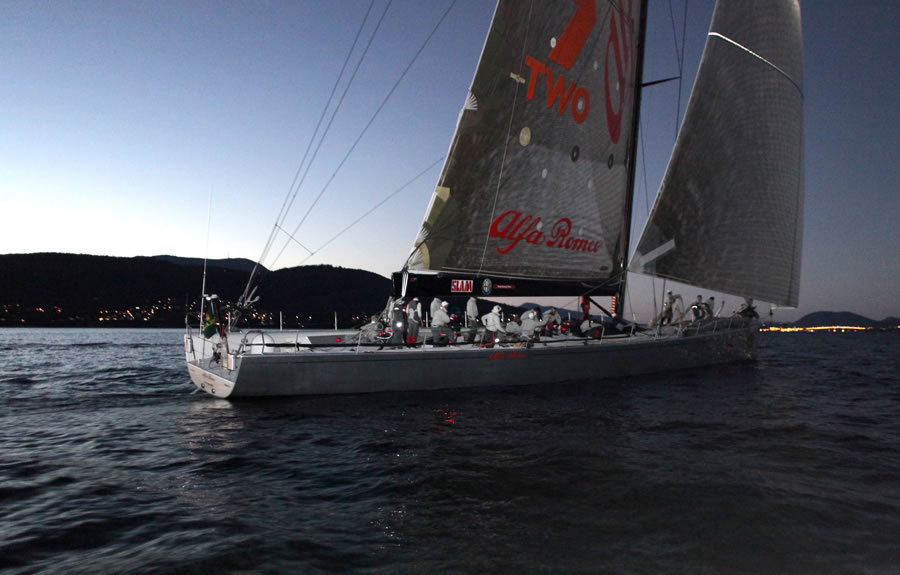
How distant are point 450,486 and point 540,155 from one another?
941 cm

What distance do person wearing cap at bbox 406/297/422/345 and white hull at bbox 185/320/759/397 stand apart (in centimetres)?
48

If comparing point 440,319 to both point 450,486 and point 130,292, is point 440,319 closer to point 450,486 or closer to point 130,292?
point 450,486

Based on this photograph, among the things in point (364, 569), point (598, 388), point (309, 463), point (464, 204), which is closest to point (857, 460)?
point (598, 388)

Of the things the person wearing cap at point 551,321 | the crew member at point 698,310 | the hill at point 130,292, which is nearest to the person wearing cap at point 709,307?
the crew member at point 698,310

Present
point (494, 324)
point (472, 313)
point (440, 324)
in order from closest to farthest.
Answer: point (440, 324), point (494, 324), point (472, 313)

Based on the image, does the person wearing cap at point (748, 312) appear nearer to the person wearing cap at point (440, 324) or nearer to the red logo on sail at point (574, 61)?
the red logo on sail at point (574, 61)

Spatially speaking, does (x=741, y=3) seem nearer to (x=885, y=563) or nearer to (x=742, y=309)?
(x=742, y=309)

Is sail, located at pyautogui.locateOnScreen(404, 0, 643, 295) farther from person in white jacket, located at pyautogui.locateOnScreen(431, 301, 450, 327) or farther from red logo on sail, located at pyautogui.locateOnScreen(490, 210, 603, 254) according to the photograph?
person in white jacket, located at pyautogui.locateOnScreen(431, 301, 450, 327)

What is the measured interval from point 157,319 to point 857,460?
132196mm

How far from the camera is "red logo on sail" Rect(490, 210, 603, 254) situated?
12.7 metres

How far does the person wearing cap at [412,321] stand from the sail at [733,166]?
22.8ft

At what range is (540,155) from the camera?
13.0m

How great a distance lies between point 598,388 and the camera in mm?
12375

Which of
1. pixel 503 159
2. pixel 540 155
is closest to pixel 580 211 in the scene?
pixel 540 155
